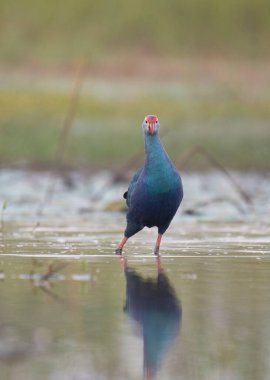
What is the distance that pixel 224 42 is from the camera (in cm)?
4919

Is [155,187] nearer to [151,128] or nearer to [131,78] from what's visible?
[151,128]

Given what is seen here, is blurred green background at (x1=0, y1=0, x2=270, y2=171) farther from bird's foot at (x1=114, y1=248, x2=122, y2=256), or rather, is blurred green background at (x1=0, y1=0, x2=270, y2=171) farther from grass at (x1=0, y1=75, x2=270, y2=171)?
bird's foot at (x1=114, y1=248, x2=122, y2=256)

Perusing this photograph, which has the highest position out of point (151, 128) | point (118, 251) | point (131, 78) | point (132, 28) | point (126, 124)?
point (132, 28)

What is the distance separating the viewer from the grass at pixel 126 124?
2664 centimetres

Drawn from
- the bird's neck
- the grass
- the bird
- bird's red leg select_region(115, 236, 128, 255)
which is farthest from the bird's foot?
the grass

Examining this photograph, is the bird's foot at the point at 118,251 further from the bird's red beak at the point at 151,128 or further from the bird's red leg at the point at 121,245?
the bird's red beak at the point at 151,128

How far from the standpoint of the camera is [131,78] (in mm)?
41875

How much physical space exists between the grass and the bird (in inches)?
497

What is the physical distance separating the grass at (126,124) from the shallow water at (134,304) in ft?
37.7

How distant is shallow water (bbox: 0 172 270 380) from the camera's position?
281 inches

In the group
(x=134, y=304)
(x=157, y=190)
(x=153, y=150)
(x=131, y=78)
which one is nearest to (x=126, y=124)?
(x=131, y=78)

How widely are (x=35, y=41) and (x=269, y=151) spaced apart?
2039cm

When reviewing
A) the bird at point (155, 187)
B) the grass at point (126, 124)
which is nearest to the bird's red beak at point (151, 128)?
→ the bird at point (155, 187)

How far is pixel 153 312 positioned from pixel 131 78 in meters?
33.5
